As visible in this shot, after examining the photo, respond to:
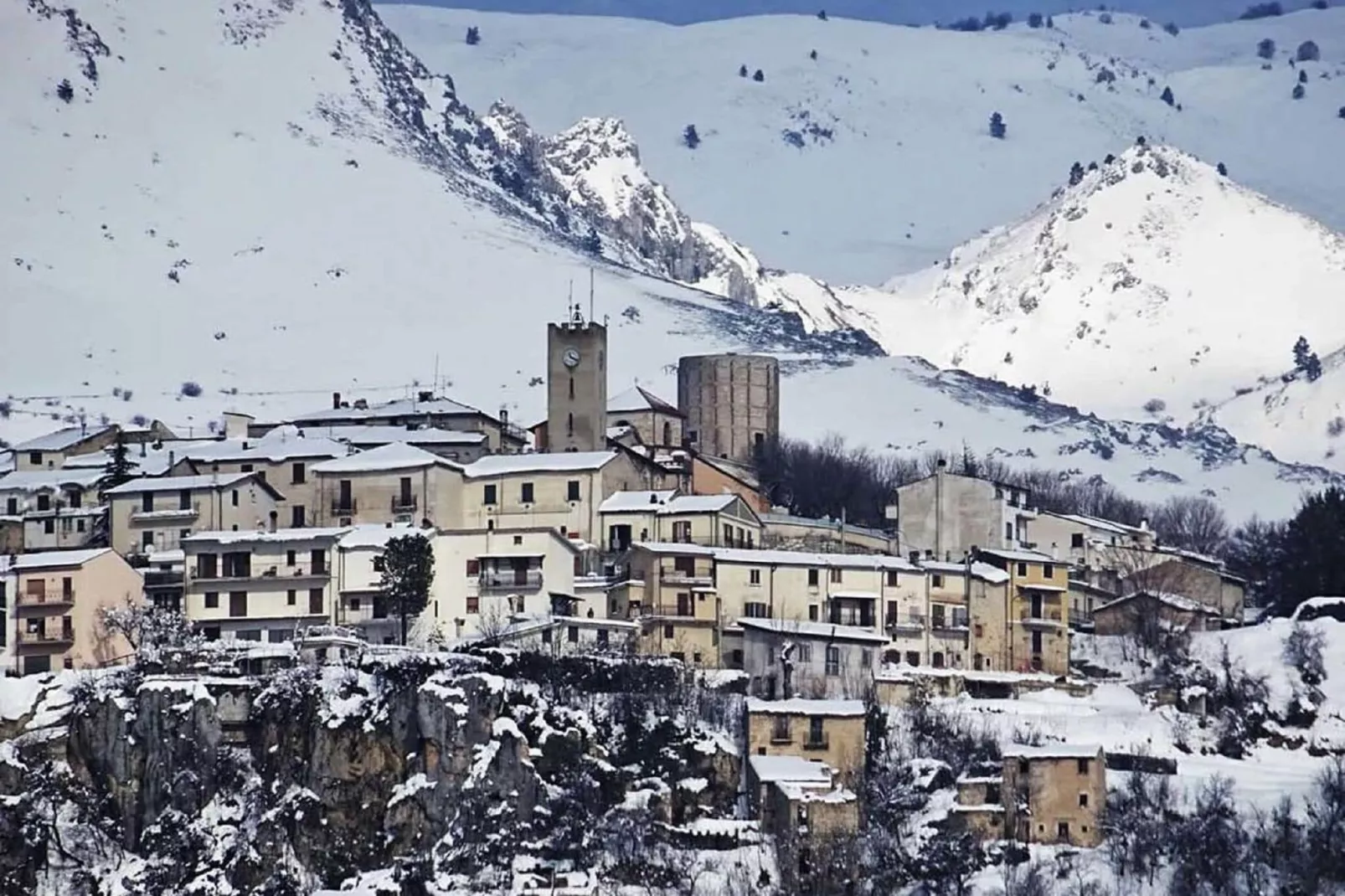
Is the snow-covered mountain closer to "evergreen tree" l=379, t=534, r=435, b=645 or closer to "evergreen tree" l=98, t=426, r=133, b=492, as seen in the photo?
"evergreen tree" l=98, t=426, r=133, b=492

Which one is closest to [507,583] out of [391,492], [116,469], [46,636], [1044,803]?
[391,492]

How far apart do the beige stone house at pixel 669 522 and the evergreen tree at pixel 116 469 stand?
14.0 m

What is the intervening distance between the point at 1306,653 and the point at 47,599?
97.4ft

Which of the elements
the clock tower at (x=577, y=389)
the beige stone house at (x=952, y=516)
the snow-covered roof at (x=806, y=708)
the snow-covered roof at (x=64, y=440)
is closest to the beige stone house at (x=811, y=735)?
the snow-covered roof at (x=806, y=708)

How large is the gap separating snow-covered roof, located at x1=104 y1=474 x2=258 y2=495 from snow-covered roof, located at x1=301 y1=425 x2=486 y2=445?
631 centimetres

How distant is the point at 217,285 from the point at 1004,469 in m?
50.2

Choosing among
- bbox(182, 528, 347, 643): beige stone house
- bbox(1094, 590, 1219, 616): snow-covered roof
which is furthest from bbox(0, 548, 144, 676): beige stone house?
bbox(1094, 590, 1219, 616): snow-covered roof

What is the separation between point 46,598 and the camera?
7088 cm

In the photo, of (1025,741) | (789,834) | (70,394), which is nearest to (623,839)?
(789,834)

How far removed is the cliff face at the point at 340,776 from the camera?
63.5m

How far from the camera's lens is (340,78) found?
626 ft

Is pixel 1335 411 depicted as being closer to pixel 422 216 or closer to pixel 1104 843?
pixel 422 216

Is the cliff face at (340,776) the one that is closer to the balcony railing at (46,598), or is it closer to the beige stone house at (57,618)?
the beige stone house at (57,618)

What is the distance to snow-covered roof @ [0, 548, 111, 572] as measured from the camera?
71250 mm
